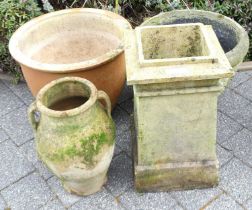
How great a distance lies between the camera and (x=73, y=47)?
3.26 metres

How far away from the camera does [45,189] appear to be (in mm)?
2658

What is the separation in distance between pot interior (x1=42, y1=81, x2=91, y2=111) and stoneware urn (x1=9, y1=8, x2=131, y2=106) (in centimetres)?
20

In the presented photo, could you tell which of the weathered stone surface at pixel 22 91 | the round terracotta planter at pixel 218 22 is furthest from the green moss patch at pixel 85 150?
the weathered stone surface at pixel 22 91

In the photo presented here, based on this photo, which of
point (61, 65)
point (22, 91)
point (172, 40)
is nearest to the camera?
point (172, 40)

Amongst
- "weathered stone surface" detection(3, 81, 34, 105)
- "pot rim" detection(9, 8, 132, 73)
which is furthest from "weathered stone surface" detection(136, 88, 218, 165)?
"weathered stone surface" detection(3, 81, 34, 105)

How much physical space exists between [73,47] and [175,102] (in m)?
1.41

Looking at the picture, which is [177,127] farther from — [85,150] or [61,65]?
[61,65]

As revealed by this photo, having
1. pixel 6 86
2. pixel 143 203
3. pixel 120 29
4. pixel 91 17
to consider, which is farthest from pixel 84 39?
pixel 143 203

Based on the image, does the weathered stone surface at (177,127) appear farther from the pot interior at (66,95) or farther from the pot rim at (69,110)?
the pot interior at (66,95)

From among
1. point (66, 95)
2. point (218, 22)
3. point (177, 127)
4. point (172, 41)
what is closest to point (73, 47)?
point (66, 95)

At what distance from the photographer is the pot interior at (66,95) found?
239 cm

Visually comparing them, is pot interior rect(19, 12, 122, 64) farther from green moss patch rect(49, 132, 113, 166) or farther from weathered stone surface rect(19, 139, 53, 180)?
green moss patch rect(49, 132, 113, 166)

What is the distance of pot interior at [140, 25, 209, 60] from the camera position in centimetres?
240

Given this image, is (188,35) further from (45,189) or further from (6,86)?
(6,86)
